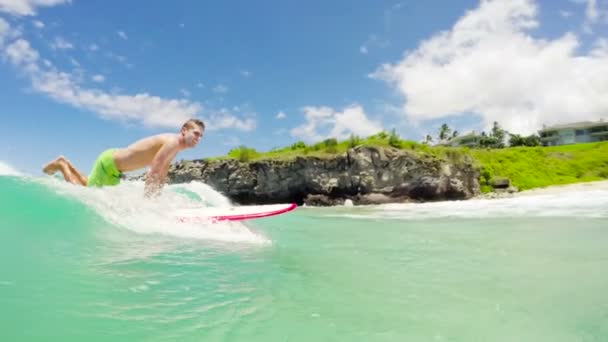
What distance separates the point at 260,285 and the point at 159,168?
3015mm

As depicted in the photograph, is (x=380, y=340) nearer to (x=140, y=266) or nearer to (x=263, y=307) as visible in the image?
(x=263, y=307)

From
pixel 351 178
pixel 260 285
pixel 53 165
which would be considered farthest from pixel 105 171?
pixel 351 178

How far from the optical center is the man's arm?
16.9 ft

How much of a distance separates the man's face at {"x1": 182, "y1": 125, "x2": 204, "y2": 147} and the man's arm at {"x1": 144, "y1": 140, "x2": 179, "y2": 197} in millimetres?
176

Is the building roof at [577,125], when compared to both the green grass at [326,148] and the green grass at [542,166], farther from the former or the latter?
the green grass at [326,148]

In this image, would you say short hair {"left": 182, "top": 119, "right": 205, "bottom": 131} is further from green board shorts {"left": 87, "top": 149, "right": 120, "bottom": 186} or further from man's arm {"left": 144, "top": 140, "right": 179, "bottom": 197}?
green board shorts {"left": 87, "top": 149, "right": 120, "bottom": 186}

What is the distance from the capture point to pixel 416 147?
29.0 m

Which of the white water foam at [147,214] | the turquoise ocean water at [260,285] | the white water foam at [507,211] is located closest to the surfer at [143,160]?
the white water foam at [147,214]

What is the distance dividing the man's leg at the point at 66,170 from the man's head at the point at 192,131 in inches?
96.6

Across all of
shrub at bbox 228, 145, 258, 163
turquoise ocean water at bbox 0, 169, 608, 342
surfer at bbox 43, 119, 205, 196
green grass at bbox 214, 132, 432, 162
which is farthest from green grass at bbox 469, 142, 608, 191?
surfer at bbox 43, 119, 205, 196

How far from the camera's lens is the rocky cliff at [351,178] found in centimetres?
2728

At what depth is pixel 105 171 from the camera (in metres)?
5.94

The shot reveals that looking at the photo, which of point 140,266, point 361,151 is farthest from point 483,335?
point 361,151

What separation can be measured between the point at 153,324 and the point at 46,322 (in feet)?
1.69
